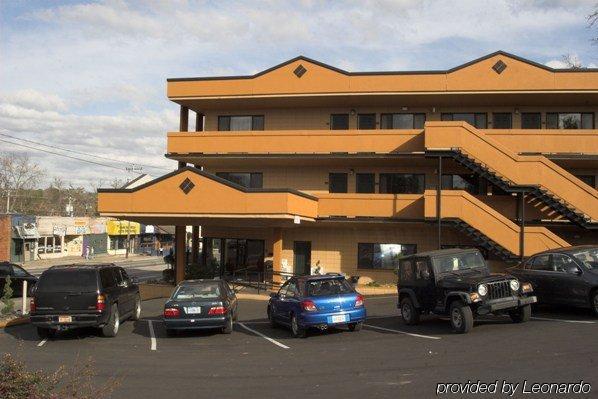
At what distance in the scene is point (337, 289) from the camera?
606 inches

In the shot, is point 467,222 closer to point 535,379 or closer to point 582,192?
point 582,192

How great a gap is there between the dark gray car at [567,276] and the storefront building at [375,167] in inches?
342

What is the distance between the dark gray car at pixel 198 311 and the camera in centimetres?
1588

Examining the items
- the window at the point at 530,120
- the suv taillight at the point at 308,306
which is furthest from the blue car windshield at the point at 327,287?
the window at the point at 530,120

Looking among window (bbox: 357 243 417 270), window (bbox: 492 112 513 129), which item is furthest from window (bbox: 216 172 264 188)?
window (bbox: 492 112 513 129)

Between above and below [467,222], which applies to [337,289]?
below

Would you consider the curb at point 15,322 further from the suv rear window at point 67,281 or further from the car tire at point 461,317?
the car tire at point 461,317

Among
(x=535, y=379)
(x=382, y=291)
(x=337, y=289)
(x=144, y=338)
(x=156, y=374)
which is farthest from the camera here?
(x=382, y=291)

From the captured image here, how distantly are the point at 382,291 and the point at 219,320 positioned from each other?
12706mm

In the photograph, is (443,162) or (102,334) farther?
(443,162)

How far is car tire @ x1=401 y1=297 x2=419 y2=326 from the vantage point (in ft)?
52.2

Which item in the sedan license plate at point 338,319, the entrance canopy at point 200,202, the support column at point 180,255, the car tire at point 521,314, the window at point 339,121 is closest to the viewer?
the car tire at point 521,314

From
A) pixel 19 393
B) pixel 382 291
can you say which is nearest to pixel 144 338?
pixel 19 393

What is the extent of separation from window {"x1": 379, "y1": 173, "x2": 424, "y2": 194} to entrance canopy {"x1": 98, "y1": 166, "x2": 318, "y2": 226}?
4.59 meters
